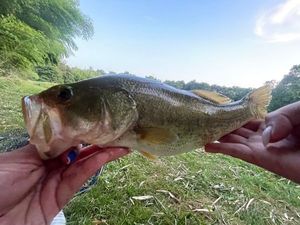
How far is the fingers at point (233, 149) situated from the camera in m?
0.96

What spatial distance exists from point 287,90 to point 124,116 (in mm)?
2336

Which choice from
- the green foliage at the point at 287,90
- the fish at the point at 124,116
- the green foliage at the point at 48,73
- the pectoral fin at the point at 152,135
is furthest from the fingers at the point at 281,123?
the green foliage at the point at 48,73

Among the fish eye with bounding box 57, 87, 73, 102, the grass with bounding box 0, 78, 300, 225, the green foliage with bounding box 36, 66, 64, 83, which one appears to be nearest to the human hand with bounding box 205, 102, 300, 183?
the fish eye with bounding box 57, 87, 73, 102

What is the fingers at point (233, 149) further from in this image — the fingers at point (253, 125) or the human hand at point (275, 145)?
the fingers at point (253, 125)

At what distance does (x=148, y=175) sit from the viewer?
1815mm

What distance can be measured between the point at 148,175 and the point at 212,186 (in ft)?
1.12

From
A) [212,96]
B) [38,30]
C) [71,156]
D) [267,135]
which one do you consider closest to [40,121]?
[71,156]

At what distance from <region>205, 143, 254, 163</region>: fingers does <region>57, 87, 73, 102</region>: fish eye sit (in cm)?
43

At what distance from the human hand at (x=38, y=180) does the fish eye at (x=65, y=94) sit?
16cm

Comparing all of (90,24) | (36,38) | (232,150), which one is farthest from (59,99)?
(90,24)

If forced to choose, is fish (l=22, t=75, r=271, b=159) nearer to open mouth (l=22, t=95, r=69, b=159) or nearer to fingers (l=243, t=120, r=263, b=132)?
open mouth (l=22, t=95, r=69, b=159)

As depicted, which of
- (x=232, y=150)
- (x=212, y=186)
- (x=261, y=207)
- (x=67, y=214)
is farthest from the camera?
(x=212, y=186)

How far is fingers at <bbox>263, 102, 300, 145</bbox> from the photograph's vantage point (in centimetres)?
→ 93

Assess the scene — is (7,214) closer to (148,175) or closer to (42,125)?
(42,125)
